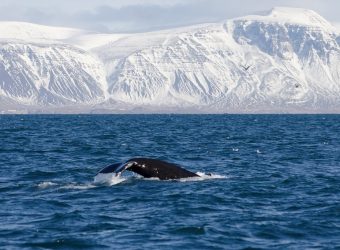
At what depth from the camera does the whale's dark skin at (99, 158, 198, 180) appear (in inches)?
989

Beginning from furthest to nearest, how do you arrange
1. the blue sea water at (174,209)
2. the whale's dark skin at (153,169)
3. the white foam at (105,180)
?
the white foam at (105,180) < the whale's dark skin at (153,169) < the blue sea water at (174,209)

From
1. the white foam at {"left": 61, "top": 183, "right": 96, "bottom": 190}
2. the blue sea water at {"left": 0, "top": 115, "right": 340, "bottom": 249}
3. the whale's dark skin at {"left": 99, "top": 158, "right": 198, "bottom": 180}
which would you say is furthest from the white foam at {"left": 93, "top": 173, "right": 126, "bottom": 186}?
the whale's dark skin at {"left": 99, "top": 158, "right": 198, "bottom": 180}

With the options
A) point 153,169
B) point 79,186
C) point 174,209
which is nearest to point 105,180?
point 79,186

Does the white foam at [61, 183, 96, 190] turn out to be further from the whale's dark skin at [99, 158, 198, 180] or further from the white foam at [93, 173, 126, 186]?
the whale's dark skin at [99, 158, 198, 180]

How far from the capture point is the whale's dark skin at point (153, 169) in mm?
25109

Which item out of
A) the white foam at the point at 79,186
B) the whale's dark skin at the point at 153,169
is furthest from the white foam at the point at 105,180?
the whale's dark skin at the point at 153,169

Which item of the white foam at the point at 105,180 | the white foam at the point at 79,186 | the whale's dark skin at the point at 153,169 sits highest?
the whale's dark skin at the point at 153,169

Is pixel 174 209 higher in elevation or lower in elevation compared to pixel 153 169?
lower

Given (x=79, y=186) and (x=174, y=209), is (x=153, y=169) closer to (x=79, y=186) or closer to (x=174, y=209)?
(x=79, y=186)

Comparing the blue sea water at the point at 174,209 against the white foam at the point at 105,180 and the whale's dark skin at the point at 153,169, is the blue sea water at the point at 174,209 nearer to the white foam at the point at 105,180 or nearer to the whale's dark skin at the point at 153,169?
the white foam at the point at 105,180

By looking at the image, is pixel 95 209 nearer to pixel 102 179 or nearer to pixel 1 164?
pixel 102 179

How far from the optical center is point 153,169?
2727 cm

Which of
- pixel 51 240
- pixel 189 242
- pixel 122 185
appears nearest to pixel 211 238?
pixel 189 242

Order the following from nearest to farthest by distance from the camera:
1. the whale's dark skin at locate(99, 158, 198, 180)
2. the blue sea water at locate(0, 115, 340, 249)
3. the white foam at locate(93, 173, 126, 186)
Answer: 1. the blue sea water at locate(0, 115, 340, 249)
2. the whale's dark skin at locate(99, 158, 198, 180)
3. the white foam at locate(93, 173, 126, 186)
